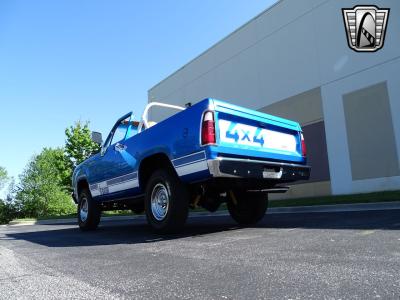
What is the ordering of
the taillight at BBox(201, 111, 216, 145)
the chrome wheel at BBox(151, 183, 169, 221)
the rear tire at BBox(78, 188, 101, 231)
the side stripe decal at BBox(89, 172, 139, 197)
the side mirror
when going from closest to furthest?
1. the taillight at BBox(201, 111, 216, 145)
2. the chrome wheel at BBox(151, 183, 169, 221)
3. the side stripe decal at BBox(89, 172, 139, 197)
4. the side mirror
5. the rear tire at BBox(78, 188, 101, 231)

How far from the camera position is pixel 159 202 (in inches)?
244

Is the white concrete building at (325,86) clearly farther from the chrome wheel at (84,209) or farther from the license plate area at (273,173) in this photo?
the chrome wheel at (84,209)

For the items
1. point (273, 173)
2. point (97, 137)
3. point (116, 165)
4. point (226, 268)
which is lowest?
point (226, 268)

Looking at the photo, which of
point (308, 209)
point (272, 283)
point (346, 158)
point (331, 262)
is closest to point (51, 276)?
point (272, 283)

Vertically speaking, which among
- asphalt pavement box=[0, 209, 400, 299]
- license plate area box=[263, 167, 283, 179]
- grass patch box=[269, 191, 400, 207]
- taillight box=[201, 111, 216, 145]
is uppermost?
taillight box=[201, 111, 216, 145]

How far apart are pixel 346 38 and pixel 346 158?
216 inches

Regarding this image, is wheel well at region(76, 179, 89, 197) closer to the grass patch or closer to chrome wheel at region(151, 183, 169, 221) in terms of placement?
chrome wheel at region(151, 183, 169, 221)

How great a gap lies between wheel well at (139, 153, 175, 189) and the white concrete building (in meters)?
12.3

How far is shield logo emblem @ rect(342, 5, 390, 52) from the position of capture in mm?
16484

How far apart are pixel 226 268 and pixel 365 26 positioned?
1707cm

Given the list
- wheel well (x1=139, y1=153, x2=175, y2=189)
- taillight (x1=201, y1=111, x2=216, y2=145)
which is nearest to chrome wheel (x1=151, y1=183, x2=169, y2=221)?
wheel well (x1=139, y1=153, x2=175, y2=189)

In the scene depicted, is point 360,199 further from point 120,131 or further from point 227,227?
point 120,131

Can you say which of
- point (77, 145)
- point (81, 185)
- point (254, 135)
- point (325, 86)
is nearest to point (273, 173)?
point (254, 135)

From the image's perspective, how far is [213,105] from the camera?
538cm
